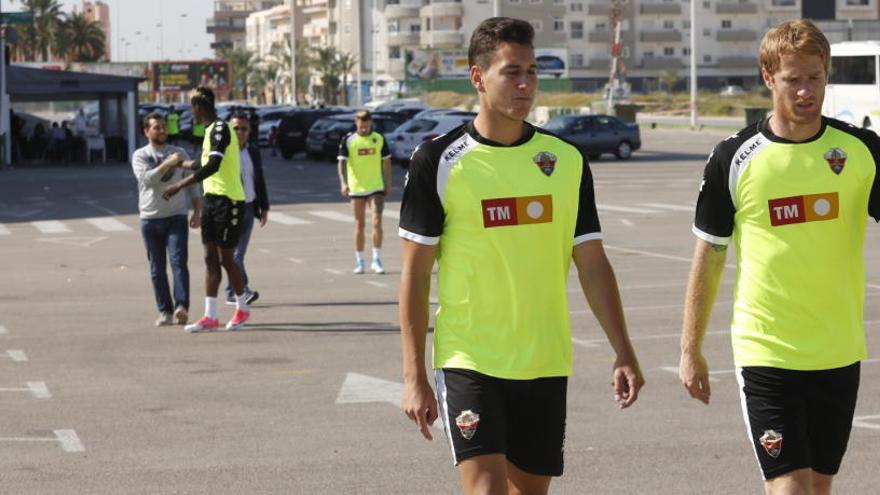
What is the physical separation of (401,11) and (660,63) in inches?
920

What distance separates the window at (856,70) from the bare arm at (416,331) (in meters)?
48.8

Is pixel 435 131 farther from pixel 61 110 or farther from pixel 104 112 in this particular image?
pixel 61 110

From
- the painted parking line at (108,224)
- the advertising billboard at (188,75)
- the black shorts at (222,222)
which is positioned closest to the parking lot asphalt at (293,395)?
the black shorts at (222,222)

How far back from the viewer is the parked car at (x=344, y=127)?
5316 cm

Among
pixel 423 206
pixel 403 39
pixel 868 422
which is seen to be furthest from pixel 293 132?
pixel 403 39

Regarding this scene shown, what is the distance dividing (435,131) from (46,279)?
28.7 metres

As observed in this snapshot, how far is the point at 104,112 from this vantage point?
58.1 metres

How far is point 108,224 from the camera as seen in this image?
29297 millimetres

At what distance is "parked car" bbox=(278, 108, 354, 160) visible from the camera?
58.7m

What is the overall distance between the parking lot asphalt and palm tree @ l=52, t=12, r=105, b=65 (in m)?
142

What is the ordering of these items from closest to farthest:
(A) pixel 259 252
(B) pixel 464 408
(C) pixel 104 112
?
(B) pixel 464 408
(A) pixel 259 252
(C) pixel 104 112

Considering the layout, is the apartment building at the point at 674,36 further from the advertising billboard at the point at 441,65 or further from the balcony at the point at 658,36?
the advertising billboard at the point at 441,65

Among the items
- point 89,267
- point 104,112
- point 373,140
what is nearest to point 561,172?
point 373,140

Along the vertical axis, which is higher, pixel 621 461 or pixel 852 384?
pixel 852 384
